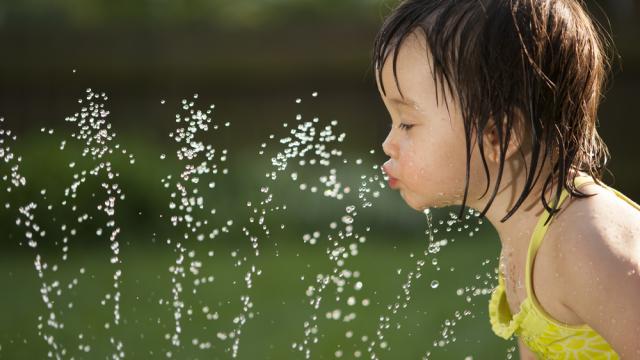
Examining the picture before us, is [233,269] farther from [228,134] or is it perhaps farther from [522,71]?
[522,71]

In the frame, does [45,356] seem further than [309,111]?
No

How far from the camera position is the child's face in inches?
101

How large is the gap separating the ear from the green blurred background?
309 centimetres

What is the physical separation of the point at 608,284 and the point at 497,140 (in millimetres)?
485

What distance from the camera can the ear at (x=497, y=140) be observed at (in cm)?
252

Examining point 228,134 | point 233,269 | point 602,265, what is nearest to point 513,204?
point 602,265

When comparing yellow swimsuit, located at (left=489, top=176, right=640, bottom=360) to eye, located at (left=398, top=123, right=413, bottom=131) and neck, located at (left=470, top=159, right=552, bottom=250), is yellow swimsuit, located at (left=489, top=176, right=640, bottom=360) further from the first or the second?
eye, located at (left=398, top=123, right=413, bottom=131)

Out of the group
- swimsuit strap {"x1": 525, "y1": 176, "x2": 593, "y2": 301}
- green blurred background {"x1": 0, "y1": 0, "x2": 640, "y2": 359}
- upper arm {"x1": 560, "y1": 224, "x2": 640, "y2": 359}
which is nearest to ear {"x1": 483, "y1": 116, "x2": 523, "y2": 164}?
swimsuit strap {"x1": 525, "y1": 176, "x2": 593, "y2": 301}

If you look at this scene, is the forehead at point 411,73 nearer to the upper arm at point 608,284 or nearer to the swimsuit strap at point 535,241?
the swimsuit strap at point 535,241

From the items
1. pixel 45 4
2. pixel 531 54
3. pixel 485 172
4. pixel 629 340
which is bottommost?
pixel 629 340

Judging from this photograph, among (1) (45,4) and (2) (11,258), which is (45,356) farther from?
(1) (45,4)

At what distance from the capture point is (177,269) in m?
6.80

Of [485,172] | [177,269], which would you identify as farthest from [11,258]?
[485,172]

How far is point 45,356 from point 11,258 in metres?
2.27
